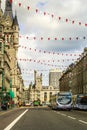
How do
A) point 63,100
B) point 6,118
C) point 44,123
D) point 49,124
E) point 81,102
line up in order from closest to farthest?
1. point 49,124
2. point 44,123
3. point 6,118
4. point 63,100
5. point 81,102

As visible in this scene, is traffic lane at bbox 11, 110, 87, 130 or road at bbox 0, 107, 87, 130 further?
road at bbox 0, 107, 87, 130

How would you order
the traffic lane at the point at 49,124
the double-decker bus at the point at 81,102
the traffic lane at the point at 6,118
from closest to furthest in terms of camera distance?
1. the traffic lane at the point at 49,124
2. the traffic lane at the point at 6,118
3. the double-decker bus at the point at 81,102

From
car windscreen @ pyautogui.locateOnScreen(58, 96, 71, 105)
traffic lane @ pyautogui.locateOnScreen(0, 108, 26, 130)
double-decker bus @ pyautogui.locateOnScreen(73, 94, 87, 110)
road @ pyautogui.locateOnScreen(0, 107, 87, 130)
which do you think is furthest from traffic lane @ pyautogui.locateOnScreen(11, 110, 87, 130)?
double-decker bus @ pyautogui.locateOnScreen(73, 94, 87, 110)

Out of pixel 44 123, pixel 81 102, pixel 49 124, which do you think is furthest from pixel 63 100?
pixel 49 124

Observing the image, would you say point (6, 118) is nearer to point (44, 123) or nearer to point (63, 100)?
point (44, 123)

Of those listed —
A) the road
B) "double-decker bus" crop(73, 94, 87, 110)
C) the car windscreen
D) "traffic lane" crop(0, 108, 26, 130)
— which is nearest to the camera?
the road

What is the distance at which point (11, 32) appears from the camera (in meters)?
177

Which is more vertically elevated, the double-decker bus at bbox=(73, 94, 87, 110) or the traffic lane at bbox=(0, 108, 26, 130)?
the double-decker bus at bbox=(73, 94, 87, 110)

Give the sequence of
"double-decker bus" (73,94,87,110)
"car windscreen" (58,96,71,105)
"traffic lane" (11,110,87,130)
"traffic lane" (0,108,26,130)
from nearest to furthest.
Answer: "traffic lane" (11,110,87,130) → "traffic lane" (0,108,26,130) → "car windscreen" (58,96,71,105) → "double-decker bus" (73,94,87,110)

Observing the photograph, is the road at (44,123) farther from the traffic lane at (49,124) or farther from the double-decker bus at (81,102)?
the double-decker bus at (81,102)

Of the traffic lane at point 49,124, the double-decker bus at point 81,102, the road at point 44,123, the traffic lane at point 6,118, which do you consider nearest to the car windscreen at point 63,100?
the double-decker bus at point 81,102

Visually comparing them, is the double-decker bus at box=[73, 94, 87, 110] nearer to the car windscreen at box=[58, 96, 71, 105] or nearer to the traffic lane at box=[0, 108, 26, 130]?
the car windscreen at box=[58, 96, 71, 105]

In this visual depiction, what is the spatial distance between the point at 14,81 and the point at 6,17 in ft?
101

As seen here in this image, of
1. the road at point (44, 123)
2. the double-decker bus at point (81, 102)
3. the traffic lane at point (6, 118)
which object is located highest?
the double-decker bus at point (81, 102)
